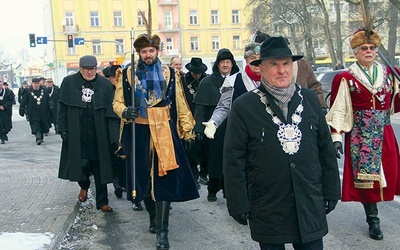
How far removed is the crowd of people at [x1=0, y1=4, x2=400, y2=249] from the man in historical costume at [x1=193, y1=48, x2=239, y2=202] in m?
0.01

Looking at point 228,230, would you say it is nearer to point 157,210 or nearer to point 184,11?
point 157,210

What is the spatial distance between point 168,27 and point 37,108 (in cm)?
4963

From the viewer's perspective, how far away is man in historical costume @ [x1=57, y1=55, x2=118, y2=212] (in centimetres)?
651

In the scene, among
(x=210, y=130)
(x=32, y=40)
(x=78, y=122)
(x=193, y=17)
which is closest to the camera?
(x=210, y=130)

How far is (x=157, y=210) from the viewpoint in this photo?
5.22 meters

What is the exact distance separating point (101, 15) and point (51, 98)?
155 feet

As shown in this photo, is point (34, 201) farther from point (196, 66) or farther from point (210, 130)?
point (210, 130)

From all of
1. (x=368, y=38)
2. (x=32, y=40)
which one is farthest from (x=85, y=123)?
(x=32, y=40)

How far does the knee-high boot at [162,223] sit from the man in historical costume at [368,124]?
5.81ft

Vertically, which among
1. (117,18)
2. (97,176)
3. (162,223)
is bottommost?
(162,223)

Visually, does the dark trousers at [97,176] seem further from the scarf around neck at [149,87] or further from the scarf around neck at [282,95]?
the scarf around neck at [282,95]

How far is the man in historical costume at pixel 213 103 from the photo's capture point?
22.0 feet

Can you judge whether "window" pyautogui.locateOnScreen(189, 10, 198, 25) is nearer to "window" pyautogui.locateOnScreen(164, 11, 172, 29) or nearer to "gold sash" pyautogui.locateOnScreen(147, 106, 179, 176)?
"window" pyautogui.locateOnScreen(164, 11, 172, 29)

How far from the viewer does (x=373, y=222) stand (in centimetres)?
524
